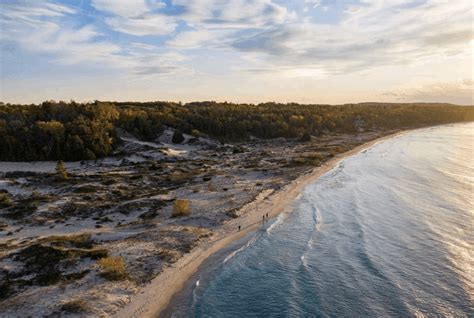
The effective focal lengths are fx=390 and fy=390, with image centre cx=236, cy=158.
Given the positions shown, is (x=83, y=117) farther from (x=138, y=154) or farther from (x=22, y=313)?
(x=22, y=313)

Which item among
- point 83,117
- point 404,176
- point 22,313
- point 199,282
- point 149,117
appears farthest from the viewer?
point 149,117

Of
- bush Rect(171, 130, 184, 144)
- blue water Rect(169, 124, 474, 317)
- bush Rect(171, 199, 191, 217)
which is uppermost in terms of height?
bush Rect(171, 130, 184, 144)

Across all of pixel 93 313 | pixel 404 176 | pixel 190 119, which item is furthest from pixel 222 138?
pixel 93 313

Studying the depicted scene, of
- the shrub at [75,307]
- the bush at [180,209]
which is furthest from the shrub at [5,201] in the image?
the shrub at [75,307]

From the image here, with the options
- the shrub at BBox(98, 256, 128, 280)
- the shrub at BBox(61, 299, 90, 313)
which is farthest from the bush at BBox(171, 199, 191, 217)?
the shrub at BBox(61, 299, 90, 313)

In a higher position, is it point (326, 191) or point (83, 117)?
point (83, 117)

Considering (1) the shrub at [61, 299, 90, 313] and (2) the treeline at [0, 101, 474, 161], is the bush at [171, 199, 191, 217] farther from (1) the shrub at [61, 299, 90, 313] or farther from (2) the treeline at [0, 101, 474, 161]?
(2) the treeline at [0, 101, 474, 161]
